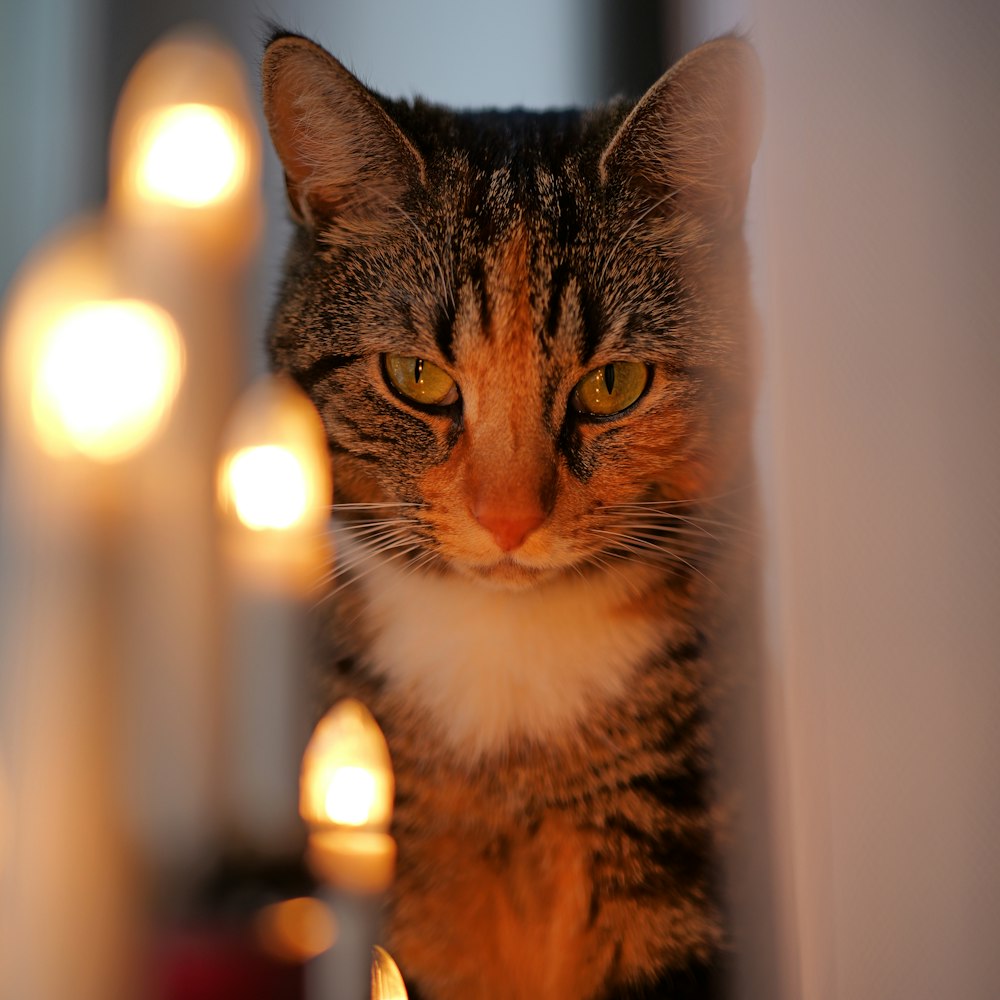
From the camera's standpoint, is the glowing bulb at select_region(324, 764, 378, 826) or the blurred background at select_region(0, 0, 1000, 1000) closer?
the blurred background at select_region(0, 0, 1000, 1000)

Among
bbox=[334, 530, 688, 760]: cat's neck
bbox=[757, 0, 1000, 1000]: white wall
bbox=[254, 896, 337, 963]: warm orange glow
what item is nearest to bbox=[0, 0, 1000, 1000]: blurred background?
bbox=[757, 0, 1000, 1000]: white wall

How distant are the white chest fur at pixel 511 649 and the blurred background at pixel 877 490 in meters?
0.11

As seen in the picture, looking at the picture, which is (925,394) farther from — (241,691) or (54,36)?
(54,36)

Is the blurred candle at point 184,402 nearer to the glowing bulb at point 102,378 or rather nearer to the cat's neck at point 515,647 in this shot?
the glowing bulb at point 102,378

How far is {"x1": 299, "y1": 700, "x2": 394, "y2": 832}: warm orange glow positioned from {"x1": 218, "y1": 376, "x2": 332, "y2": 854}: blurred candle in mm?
30

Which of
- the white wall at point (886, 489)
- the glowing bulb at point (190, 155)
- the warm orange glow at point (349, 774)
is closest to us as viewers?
the white wall at point (886, 489)

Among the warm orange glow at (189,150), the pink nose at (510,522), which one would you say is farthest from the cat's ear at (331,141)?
the pink nose at (510,522)

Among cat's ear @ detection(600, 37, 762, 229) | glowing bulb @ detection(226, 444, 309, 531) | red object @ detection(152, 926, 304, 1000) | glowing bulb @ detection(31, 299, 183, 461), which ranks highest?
cat's ear @ detection(600, 37, 762, 229)

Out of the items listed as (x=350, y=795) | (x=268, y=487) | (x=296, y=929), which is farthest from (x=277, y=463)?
(x=296, y=929)

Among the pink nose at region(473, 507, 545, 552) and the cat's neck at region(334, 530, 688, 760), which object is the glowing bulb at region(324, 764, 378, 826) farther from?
the pink nose at region(473, 507, 545, 552)

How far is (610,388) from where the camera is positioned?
0.63m

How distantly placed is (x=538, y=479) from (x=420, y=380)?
120mm

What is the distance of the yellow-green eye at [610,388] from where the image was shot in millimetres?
624

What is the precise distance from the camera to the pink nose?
587 millimetres
